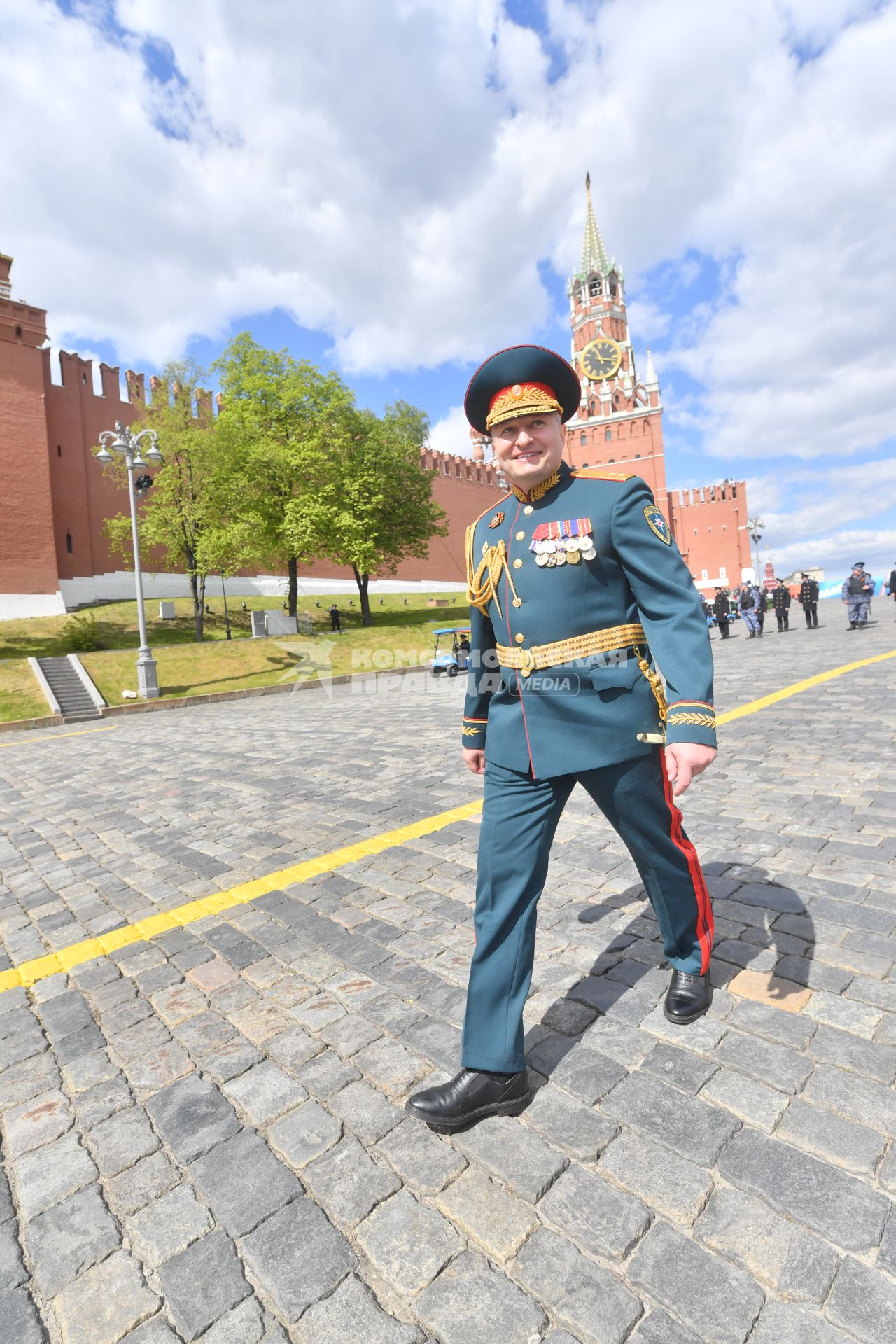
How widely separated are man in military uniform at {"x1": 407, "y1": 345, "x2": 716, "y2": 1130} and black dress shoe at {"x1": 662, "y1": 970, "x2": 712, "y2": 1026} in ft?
0.84

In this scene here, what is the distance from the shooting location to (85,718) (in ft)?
50.5

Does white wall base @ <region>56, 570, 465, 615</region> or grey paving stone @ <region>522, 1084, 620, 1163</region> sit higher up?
white wall base @ <region>56, 570, 465, 615</region>

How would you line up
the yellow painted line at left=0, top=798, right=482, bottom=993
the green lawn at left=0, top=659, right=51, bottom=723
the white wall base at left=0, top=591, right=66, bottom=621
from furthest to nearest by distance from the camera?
the white wall base at left=0, top=591, right=66, bottom=621, the green lawn at left=0, top=659, right=51, bottom=723, the yellow painted line at left=0, top=798, right=482, bottom=993

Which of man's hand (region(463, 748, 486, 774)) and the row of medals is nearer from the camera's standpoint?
the row of medals

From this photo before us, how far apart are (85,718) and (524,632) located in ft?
51.7

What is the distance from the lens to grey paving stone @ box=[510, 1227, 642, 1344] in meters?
1.38

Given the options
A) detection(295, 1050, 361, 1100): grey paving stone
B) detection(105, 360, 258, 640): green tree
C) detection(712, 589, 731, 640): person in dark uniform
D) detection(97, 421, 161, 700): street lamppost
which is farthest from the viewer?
detection(105, 360, 258, 640): green tree

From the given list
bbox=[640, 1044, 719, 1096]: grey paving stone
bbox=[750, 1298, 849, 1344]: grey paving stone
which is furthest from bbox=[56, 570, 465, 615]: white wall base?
bbox=[750, 1298, 849, 1344]: grey paving stone

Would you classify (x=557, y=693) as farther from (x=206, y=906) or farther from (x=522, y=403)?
(x=206, y=906)

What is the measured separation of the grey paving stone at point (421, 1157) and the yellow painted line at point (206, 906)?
1911 millimetres

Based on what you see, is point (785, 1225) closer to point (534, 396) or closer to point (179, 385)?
point (534, 396)

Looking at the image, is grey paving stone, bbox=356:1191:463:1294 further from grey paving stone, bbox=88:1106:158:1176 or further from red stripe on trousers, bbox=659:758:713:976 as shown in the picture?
red stripe on trousers, bbox=659:758:713:976

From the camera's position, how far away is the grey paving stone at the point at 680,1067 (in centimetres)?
206

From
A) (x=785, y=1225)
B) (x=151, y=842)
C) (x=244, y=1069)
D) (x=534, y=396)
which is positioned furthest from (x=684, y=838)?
(x=151, y=842)
